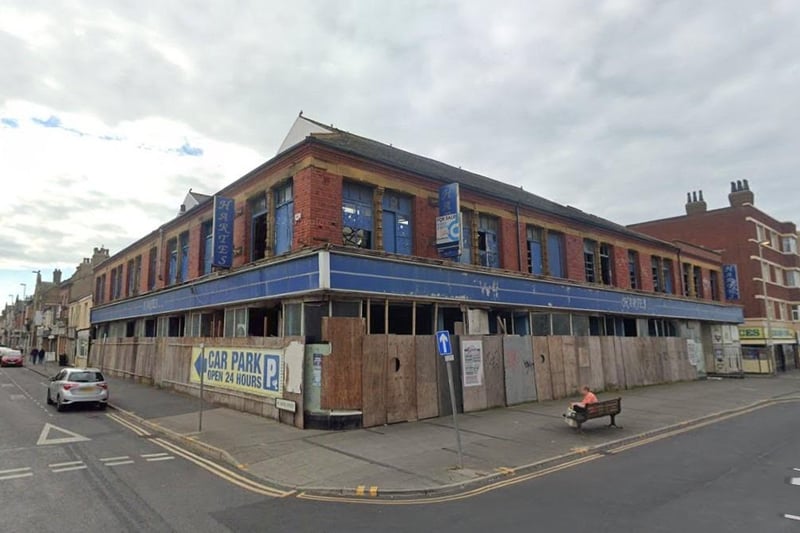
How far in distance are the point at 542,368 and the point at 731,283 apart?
1116 inches

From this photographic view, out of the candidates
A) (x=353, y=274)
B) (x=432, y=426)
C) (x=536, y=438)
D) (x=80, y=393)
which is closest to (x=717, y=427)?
(x=536, y=438)

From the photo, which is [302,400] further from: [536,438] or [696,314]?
[696,314]

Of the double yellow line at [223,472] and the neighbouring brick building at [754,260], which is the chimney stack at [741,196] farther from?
the double yellow line at [223,472]

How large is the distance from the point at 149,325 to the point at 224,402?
14008mm

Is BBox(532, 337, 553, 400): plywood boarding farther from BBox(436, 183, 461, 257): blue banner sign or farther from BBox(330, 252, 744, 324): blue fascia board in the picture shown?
BBox(436, 183, 461, 257): blue banner sign

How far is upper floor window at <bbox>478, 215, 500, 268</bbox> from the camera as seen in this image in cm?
1993

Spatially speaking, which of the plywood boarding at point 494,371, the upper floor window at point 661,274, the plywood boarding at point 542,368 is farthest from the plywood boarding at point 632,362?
the plywood boarding at point 494,371

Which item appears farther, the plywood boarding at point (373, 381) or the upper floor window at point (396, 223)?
the upper floor window at point (396, 223)

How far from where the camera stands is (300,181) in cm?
1471

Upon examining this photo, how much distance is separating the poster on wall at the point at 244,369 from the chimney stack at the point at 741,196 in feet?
153

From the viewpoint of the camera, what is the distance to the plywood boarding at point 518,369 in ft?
57.9

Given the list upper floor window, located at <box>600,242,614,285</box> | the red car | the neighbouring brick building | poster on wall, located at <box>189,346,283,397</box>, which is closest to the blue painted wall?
upper floor window, located at <box>600,242,614,285</box>

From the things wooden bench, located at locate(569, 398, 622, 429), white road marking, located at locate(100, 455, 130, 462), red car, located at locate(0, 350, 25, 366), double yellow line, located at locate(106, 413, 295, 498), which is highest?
red car, located at locate(0, 350, 25, 366)

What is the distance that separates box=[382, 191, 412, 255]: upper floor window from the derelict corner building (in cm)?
6
